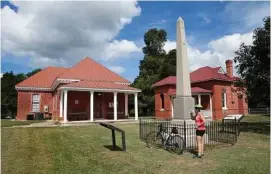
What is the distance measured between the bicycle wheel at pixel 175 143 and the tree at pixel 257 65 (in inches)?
357

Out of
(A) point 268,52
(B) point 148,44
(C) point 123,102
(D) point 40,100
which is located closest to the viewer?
(A) point 268,52

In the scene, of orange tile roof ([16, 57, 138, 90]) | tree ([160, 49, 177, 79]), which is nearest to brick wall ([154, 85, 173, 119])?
orange tile roof ([16, 57, 138, 90])

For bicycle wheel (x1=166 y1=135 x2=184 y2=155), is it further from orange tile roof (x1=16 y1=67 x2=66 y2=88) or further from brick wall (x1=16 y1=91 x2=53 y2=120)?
orange tile roof (x1=16 y1=67 x2=66 y2=88)

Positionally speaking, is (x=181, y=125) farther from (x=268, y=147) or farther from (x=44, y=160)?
(x=44, y=160)

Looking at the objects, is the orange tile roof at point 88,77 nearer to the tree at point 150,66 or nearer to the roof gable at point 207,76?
the roof gable at point 207,76

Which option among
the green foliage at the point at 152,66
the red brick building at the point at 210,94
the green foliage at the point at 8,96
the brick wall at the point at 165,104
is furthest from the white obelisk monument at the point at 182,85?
the green foliage at the point at 8,96

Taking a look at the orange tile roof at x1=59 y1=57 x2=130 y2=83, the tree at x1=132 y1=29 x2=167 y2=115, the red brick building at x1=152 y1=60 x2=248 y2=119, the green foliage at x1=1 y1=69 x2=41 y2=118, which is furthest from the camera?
the green foliage at x1=1 y1=69 x2=41 y2=118

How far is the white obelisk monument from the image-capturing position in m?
10.9

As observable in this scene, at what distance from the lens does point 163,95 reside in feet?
103

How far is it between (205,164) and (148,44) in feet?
167

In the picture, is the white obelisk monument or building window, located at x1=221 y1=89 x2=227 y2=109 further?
building window, located at x1=221 y1=89 x2=227 y2=109

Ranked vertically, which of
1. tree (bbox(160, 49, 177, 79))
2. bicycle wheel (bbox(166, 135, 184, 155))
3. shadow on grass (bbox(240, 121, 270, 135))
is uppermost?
tree (bbox(160, 49, 177, 79))

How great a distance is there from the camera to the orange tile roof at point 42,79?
1282 inches

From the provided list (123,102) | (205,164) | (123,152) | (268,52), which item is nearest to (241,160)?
(205,164)
